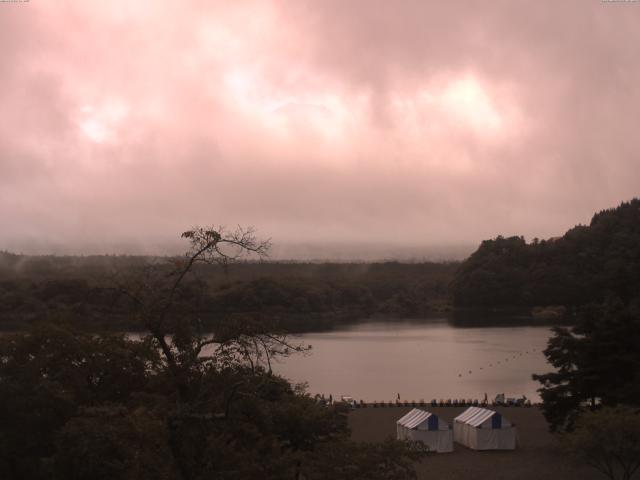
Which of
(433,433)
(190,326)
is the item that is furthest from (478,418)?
(190,326)

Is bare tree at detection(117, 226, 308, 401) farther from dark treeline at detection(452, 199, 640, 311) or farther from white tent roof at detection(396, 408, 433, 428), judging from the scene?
dark treeline at detection(452, 199, 640, 311)

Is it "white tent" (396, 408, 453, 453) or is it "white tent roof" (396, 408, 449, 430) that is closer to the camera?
"white tent" (396, 408, 453, 453)

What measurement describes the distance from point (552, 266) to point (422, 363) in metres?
51.1

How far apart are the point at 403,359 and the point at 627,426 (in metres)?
32.7

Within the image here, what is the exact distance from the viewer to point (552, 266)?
303 feet

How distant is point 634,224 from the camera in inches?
3543

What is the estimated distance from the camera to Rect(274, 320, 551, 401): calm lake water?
35656 millimetres

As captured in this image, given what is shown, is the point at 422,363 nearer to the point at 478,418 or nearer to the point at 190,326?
the point at 478,418

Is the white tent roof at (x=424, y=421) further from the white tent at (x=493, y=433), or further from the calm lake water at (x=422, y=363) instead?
the calm lake water at (x=422, y=363)

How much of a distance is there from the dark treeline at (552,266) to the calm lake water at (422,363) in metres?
23.0

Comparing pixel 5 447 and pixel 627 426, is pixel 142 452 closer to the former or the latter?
pixel 5 447

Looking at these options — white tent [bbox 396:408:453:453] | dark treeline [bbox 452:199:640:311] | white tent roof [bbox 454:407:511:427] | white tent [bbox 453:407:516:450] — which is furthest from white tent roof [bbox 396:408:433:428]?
dark treeline [bbox 452:199:640:311]

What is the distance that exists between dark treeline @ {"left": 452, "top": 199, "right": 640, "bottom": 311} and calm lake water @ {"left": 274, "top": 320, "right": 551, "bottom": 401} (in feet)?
75.6

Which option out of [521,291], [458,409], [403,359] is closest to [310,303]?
[521,291]
